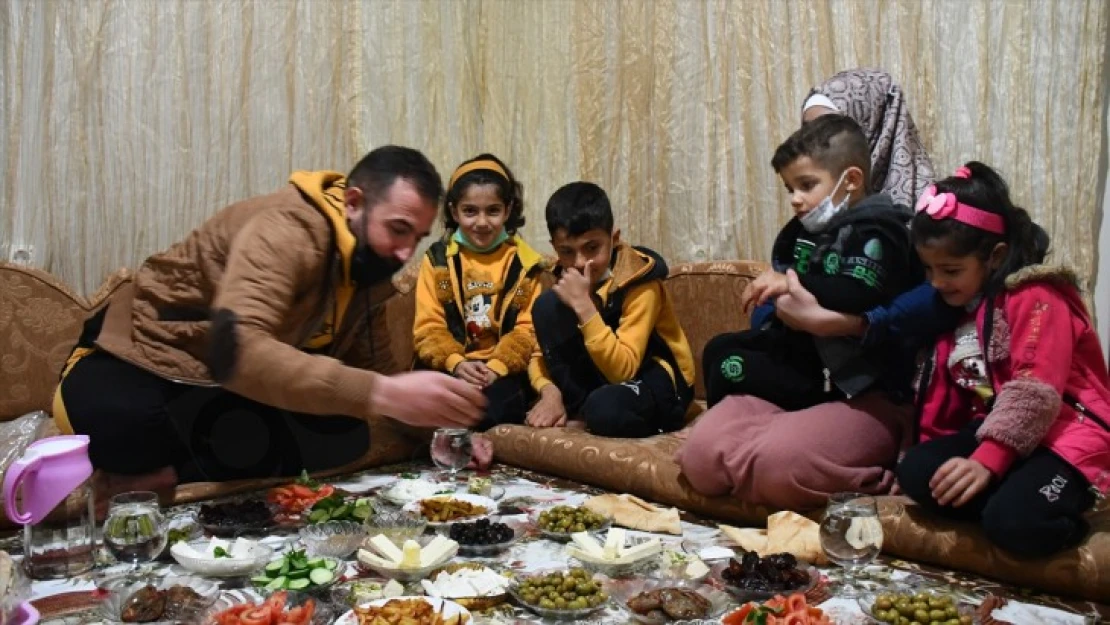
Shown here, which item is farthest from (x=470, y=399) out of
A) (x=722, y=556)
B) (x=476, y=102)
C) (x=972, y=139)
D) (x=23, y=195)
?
(x=476, y=102)

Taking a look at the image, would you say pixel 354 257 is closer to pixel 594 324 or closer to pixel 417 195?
pixel 417 195

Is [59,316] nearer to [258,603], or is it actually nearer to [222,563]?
[222,563]

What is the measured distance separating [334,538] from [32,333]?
1474 millimetres

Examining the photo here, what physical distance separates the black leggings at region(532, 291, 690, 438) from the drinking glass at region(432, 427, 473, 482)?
1.44 ft

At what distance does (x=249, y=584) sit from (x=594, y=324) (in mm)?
1213

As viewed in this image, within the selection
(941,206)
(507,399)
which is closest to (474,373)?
(507,399)

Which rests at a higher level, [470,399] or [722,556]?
[470,399]

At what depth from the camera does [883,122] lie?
2.59m

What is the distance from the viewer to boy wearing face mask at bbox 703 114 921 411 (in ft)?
7.04

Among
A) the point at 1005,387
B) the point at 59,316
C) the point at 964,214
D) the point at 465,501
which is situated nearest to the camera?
the point at 1005,387

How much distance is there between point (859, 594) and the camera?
169 cm

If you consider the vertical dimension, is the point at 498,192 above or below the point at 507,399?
above

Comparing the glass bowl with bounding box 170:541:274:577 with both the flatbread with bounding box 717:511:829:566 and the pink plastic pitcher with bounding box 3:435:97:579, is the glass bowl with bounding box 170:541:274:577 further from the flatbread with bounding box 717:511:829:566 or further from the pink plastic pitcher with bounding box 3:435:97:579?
the flatbread with bounding box 717:511:829:566

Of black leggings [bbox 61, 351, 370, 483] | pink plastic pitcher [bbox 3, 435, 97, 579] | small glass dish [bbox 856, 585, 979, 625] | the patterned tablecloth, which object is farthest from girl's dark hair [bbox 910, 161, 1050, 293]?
pink plastic pitcher [bbox 3, 435, 97, 579]
